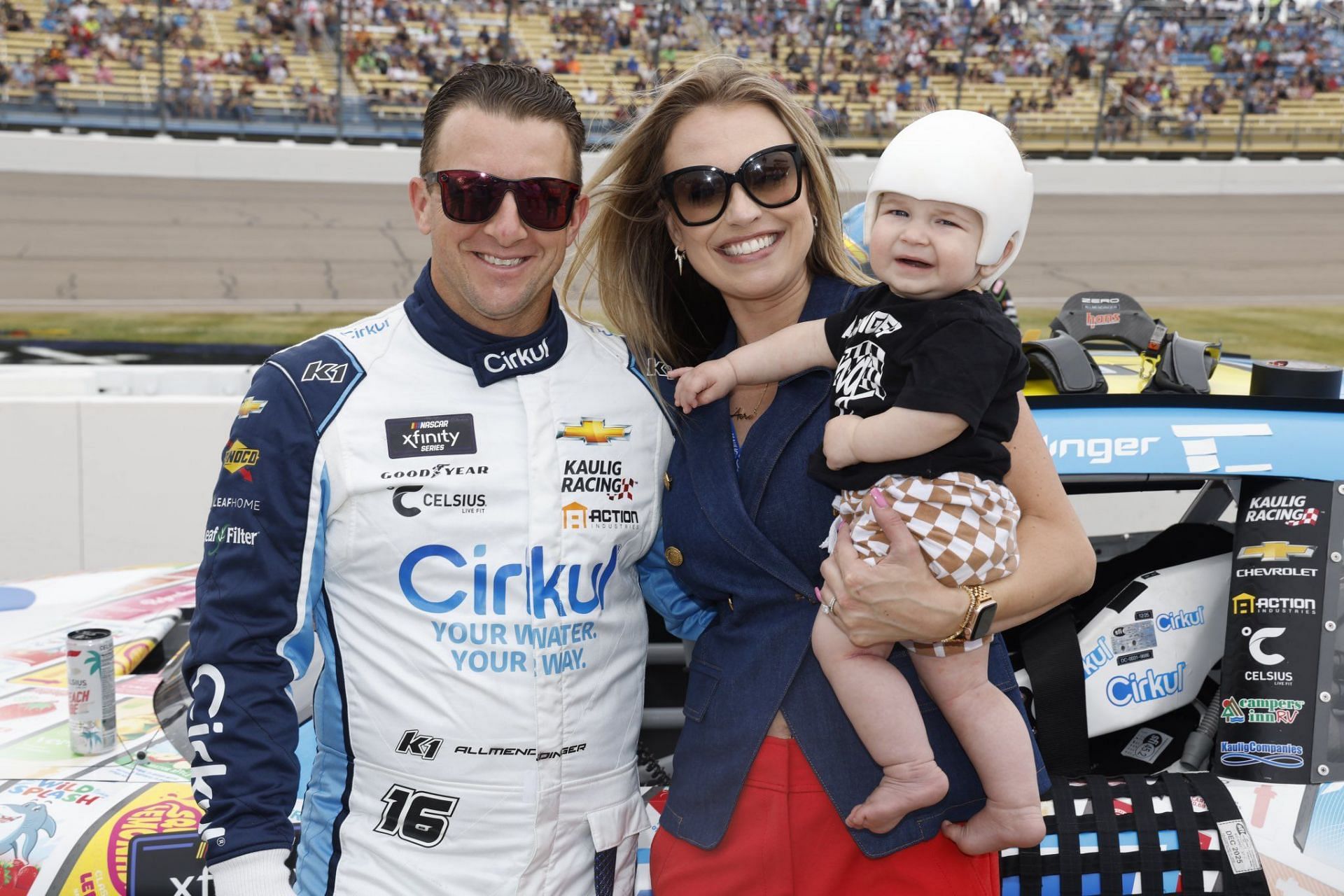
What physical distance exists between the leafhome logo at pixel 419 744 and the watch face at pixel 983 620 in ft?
2.73

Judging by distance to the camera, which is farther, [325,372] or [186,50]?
[186,50]

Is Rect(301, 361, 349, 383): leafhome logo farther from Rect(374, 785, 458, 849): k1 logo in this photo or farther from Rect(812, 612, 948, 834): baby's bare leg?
Rect(812, 612, 948, 834): baby's bare leg

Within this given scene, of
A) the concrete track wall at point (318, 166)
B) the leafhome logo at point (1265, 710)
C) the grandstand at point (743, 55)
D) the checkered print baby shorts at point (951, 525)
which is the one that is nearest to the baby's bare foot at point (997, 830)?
the checkered print baby shorts at point (951, 525)

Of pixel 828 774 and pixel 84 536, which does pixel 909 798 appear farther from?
pixel 84 536

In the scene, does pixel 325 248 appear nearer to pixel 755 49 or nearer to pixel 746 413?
pixel 755 49

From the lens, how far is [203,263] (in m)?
17.1

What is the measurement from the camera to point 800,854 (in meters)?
1.80

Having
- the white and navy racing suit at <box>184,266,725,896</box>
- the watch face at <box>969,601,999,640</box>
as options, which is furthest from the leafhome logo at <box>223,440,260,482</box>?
the watch face at <box>969,601,999,640</box>

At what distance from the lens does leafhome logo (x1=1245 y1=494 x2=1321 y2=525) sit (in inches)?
90.5

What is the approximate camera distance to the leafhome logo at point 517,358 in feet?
6.28

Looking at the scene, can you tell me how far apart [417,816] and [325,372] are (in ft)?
2.31

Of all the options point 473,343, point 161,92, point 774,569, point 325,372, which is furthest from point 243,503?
point 161,92

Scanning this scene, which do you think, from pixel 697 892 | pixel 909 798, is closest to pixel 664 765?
pixel 697 892

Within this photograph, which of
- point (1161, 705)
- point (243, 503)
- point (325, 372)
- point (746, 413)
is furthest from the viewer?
point (1161, 705)
